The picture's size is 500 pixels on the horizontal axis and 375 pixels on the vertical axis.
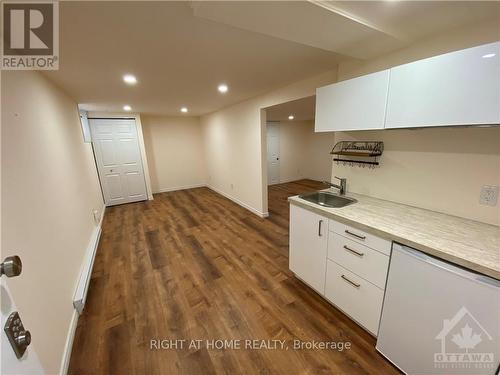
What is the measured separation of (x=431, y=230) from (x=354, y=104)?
1093 mm

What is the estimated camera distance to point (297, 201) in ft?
6.33

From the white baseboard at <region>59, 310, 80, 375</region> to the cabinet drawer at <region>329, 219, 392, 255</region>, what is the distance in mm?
2215

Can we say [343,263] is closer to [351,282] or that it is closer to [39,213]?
[351,282]

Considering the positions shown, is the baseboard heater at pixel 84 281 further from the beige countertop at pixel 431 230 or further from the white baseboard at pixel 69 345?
the beige countertop at pixel 431 230

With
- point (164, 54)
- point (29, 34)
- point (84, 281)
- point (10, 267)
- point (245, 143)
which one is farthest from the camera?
point (245, 143)

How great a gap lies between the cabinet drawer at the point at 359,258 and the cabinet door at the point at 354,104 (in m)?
0.94

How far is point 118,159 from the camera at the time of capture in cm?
498

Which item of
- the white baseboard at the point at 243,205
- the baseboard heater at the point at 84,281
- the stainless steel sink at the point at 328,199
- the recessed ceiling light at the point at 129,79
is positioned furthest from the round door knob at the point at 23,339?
the white baseboard at the point at 243,205

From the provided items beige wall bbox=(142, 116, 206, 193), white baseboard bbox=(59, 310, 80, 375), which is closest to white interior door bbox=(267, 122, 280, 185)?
beige wall bbox=(142, 116, 206, 193)

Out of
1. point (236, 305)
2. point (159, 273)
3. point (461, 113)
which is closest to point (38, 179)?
point (159, 273)

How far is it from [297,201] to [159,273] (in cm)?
190

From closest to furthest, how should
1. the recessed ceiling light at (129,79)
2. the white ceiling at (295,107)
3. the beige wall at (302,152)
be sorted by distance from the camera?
1. the recessed ceiling light at (129,79)
2. the white ceiling at (295,107)
3. the beige wall at (302,152)

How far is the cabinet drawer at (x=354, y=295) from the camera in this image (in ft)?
4.71

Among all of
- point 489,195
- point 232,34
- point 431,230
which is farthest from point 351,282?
point 232,34
